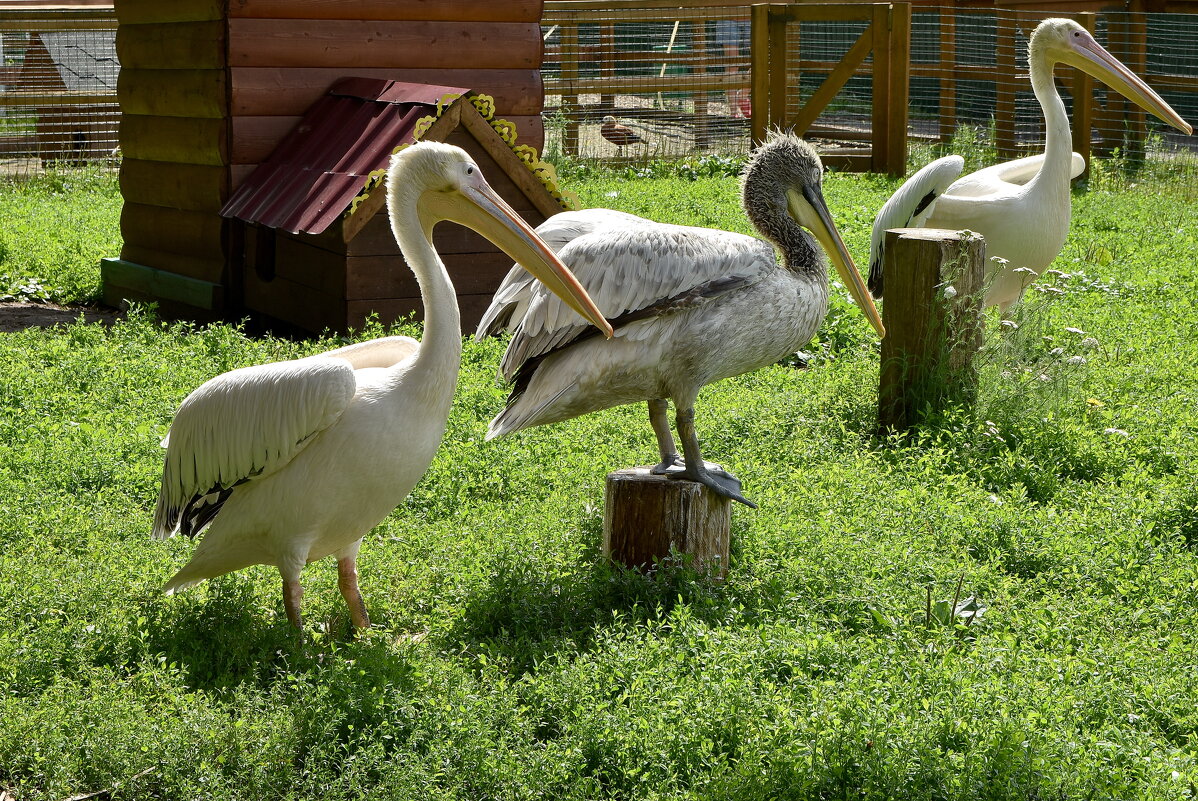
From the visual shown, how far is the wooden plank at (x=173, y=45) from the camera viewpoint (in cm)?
707

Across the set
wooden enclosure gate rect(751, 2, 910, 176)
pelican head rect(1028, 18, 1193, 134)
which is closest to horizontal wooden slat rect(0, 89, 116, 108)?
wooden enclosure gate rect(751, 2, 910, 176)

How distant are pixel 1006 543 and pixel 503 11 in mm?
4955

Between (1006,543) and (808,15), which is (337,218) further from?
(808,15)

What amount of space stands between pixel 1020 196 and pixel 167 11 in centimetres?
524

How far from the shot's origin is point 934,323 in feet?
16.8

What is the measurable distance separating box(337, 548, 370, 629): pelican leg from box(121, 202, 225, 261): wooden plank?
4557mm

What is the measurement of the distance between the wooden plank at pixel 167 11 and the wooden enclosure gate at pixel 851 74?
→ 20.8ft

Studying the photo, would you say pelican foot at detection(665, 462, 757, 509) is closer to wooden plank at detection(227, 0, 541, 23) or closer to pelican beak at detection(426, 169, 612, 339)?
pelican beak at detection(426, 169, 612, 339)

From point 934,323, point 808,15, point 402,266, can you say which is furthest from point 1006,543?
point 808,15

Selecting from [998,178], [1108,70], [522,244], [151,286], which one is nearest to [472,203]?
[522,244]

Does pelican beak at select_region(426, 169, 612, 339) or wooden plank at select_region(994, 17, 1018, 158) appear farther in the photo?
wooden plank at select_region(994, 17, 1018, 158)

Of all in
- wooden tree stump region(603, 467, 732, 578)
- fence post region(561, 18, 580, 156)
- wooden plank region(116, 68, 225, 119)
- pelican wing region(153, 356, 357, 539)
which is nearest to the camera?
pelican wing region(153, 356, 357, 539)

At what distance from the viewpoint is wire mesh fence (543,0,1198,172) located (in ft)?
41.1

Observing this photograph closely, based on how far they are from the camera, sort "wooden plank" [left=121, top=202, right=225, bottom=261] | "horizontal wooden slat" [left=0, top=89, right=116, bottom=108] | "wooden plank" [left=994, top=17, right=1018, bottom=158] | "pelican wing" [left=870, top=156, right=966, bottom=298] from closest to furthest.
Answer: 1. "pelican wing" [left=870, top=156, right=966, bottom=298]
2. "wooden plank" [left=121, top=202, right=225, bottom=261]
3. "horizontal wooden slat" [left=0, top=89, right=116, bottom=108]
4. "wooden plank" [left=994, top=17, right=1018, bottom=158]
